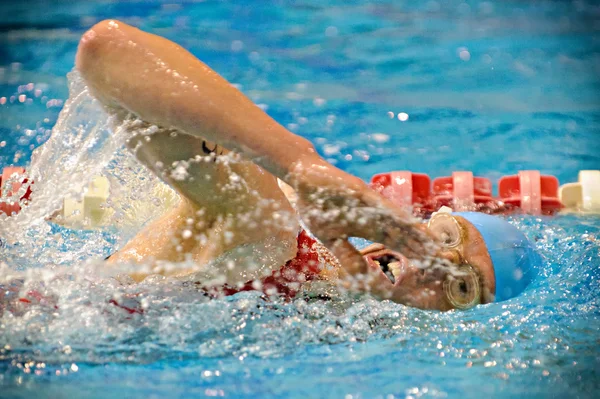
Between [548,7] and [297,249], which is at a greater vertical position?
[548,7]

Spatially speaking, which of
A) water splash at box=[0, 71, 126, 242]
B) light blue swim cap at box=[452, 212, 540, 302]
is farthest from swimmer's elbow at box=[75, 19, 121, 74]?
light blue swim cap at box=[452, 212, 540, 302]

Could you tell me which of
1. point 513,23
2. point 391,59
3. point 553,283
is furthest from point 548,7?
point 553,283

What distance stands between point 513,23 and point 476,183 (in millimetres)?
2437

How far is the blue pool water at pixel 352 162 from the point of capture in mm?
1437

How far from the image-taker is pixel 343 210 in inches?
56.0

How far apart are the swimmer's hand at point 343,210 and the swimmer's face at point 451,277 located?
0.20m

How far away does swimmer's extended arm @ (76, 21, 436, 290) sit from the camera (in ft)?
4.65

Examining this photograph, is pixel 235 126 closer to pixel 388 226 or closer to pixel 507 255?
pixel 388 226

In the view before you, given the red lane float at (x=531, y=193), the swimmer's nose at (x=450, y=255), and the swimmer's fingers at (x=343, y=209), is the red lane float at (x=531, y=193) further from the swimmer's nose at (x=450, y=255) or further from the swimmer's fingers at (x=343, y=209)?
the swimmer's fingers at (x=343, y=209)

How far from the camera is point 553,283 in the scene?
2.22 metres

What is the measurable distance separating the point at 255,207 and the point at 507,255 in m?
0.67

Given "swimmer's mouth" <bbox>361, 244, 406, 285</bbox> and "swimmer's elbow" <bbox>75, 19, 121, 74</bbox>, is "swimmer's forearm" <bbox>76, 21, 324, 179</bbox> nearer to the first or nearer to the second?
"swimmer's elbow" <bbox>75, 19, 121, 74</bbox>

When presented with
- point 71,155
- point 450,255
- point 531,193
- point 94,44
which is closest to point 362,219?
point 450,255

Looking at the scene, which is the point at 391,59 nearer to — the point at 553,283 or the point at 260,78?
the point at 260,78
